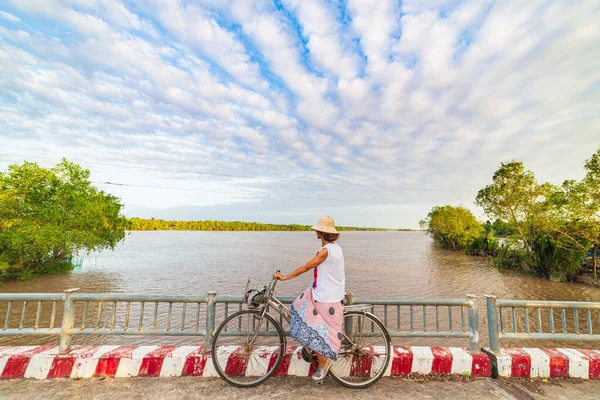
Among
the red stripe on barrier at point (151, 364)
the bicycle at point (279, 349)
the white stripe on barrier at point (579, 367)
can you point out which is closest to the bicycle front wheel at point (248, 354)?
the bicycle at point (279, 349)

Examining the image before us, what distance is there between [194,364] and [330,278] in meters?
2.17

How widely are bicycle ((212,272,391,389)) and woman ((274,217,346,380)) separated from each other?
0.28m

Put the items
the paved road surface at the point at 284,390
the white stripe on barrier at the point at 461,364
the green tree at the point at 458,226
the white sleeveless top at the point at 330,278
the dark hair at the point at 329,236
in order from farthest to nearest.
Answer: the green tree at the point at 458,226
the white stripe on barrier at the point at 461,364
the dark hair at the point at 329,236
the white sleeveless top at the point at 330,278
the paved road surface at the point at 284,390

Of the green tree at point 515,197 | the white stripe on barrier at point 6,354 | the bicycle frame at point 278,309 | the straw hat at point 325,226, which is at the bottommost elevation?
the white stripe on barrier at point 6,354

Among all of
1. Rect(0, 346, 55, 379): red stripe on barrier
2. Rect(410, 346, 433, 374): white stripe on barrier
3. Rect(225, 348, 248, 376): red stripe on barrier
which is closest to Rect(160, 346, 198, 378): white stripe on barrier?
Rect(225, 348, 248, 376): red stripe on barrier

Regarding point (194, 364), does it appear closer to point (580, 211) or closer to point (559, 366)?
point (559, 366)

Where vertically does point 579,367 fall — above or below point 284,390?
above

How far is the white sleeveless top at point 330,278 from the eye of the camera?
10.9 feet

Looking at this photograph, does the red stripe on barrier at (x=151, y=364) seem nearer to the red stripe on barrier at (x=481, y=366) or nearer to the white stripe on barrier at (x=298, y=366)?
the white stripe on barrier at (x=298, y=366)

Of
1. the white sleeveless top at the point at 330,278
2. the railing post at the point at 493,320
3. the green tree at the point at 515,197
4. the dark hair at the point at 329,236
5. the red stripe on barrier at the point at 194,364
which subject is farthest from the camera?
the green tree at the point at 515,197

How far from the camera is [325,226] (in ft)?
11.2

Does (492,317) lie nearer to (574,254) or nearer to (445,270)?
(574,254)

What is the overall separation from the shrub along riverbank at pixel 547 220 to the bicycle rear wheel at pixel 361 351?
804 inches

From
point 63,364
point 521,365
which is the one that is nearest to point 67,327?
point 63,364
